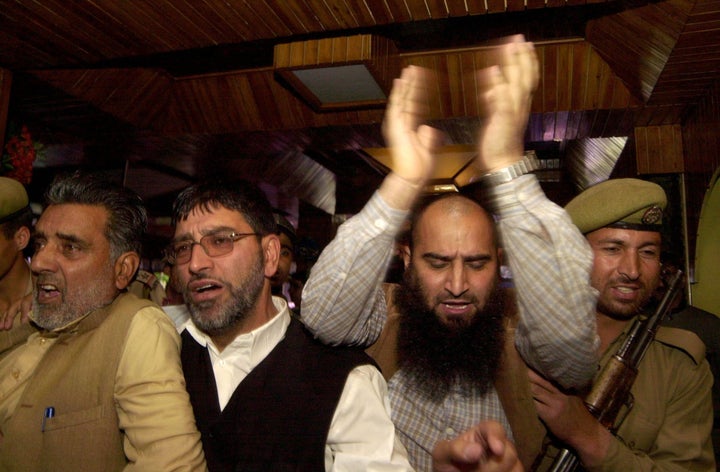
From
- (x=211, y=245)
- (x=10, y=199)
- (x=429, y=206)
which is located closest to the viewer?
(x=211, y=245)

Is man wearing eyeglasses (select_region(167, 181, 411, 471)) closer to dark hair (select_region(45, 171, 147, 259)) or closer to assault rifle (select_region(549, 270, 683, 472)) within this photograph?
dark hair (select_region(45, 171, 147, 259))

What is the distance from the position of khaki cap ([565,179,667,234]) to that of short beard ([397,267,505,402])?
0.44m

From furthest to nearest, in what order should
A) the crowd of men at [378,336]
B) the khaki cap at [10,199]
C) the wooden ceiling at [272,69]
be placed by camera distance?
1. the wooden ceiling at [272,69]
2. the khaki cap at [10,199]
3. the crowd of men at [378,336]

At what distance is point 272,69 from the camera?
422cm

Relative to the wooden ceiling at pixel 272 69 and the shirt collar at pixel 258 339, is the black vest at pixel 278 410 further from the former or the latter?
the wooden ceiling at pixel 272 69

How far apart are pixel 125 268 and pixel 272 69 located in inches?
110

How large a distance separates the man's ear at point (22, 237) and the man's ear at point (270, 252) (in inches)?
57.3

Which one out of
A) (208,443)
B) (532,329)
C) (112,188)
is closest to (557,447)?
(532,329)

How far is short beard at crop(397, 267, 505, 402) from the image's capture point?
1628 mm

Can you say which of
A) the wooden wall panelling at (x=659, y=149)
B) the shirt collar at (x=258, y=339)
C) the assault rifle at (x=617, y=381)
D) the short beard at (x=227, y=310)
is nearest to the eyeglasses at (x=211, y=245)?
the short beard at (x=227, y=310)

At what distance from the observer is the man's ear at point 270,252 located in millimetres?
1723

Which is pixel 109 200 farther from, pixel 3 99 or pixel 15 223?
pixel 3 99

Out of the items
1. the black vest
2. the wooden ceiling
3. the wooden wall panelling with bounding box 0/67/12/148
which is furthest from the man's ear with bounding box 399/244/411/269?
the wooden wall panelling with bounding box 0/67/12/148

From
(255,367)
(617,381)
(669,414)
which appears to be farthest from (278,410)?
(669,414)
